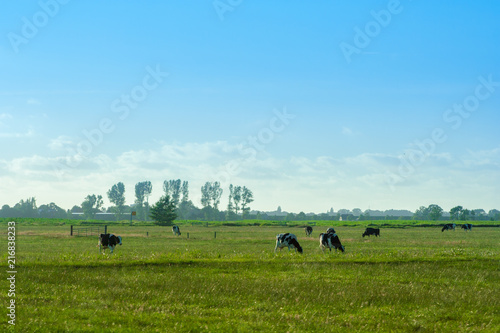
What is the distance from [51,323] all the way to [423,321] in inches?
409

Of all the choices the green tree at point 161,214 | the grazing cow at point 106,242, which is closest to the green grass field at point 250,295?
the grazing cow at point 106,242

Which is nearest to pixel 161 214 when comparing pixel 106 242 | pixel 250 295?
pixel 106 242

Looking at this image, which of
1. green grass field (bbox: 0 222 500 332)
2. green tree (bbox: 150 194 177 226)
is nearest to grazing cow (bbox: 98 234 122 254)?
green grass field (bbox: 0 222 500 332)

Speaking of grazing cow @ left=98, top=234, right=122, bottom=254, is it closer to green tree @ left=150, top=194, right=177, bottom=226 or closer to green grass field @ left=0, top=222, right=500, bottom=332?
green grass field @ left=0, top=222, right=500, bottom=332

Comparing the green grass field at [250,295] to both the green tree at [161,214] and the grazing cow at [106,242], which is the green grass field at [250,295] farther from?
the green tree at [161,214]

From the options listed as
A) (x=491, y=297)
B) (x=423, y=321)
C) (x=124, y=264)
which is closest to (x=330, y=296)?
(x=423, y=321)

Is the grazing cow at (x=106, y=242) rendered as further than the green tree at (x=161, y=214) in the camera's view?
No

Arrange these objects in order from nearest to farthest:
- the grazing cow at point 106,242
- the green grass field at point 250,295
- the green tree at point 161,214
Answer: the green grass field at point 250,295 < the grazing cow at point 106,242 < the green tree at point 161,214

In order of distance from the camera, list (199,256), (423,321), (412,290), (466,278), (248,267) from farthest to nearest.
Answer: (199,256), (248,267), (466,278), (412,290), (423,321)

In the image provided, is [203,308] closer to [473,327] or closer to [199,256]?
[473,327]

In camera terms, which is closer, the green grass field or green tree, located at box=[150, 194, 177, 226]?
the green grass field

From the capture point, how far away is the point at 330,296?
52.0 ft

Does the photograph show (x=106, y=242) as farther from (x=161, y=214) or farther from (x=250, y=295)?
(x=161, y=214)

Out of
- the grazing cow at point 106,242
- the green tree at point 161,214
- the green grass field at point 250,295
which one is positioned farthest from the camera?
the green tree at point 161,214
